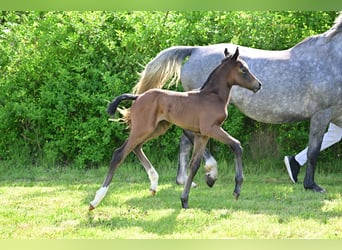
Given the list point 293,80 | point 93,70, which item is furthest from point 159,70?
point 93,70

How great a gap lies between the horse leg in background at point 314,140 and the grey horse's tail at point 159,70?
1656 mm

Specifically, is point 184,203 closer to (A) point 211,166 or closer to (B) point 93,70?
(A) point 211,166

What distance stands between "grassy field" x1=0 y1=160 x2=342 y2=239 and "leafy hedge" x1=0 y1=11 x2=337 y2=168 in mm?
538

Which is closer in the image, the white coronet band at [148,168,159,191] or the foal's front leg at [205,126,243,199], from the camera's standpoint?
the foal's front leg at [205,126,243,199]

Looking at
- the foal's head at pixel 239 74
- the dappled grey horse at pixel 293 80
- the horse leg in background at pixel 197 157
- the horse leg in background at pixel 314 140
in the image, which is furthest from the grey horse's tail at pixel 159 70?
the horse leg in background at pixel 314 140

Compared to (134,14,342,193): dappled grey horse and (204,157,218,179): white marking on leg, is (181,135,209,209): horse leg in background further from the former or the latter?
(134,14,342,193): dappled grey horse

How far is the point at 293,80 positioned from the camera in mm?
6457

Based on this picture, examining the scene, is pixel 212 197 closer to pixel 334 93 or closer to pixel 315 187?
pixel 315 187

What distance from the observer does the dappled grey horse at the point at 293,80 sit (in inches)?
250

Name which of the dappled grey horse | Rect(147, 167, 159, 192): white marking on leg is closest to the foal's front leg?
Rect(147, 167, 159, 192): white marking on leg

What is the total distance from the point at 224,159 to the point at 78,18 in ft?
9.46

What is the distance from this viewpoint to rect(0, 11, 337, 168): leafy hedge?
7777 mm

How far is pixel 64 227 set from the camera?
182 inches

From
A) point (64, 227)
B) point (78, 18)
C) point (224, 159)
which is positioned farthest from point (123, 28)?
point (64, 227)
